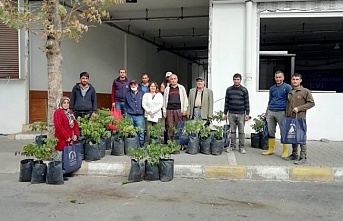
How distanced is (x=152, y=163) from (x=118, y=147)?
67.3 inches

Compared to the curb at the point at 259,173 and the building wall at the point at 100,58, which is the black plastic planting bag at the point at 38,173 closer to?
the curb at the point at 259,173

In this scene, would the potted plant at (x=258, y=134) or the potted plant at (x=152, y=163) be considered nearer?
the potted plant at (x=152, y=163)

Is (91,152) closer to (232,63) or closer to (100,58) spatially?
(232,63)

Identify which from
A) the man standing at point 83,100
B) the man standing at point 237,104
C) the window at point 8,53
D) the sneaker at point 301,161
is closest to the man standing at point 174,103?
the man standing at point 237,104

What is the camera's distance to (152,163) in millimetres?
6832

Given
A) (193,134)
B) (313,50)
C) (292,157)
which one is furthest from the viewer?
(313,50)

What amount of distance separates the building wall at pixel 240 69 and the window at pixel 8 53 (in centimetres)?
549

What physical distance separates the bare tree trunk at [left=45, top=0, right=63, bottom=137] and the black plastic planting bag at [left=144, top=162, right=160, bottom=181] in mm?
2102

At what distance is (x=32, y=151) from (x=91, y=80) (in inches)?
327

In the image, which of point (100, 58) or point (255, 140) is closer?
point (255, 140)

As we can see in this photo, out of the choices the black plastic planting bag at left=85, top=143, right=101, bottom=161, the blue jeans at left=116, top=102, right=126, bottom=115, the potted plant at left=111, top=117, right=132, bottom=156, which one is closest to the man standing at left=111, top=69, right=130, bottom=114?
the blue jeans at left=116, top=102, right=126, bottom=115

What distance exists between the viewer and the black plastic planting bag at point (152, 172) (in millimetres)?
6852

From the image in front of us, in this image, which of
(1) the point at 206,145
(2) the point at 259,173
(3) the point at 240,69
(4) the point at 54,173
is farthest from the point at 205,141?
(4) the point at 54,173

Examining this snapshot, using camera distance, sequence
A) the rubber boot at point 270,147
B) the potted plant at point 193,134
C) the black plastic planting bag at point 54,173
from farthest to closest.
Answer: the rubber boot at point 270,147, the potted plant at point 193,134, the black plastic planting bag at point 54,173
